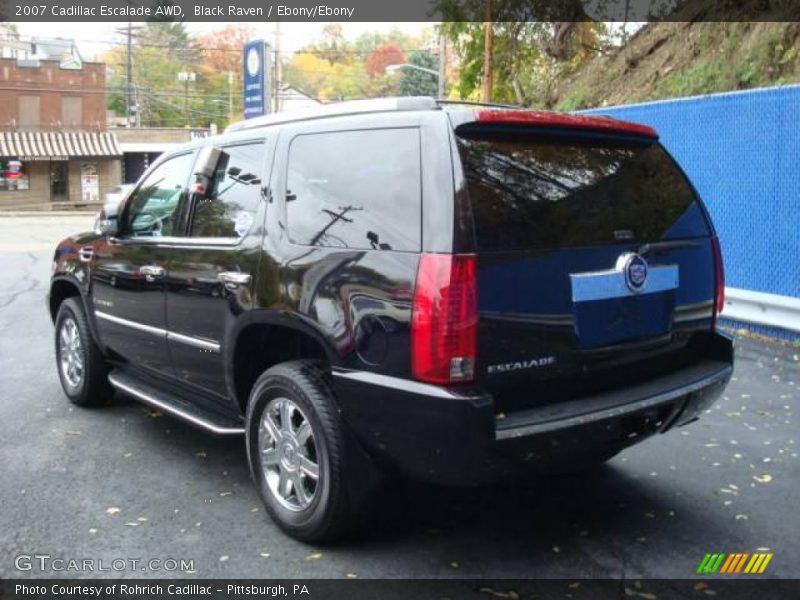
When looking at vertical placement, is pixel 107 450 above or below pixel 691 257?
below

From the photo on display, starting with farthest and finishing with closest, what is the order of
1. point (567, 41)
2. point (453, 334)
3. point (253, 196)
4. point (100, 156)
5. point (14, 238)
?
point (100, 156) < point (14, 238) < point (567, 41) < point (253, 196) < point (453, 334)

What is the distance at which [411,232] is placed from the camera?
3.17 m

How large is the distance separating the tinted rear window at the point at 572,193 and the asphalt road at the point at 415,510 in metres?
1.35

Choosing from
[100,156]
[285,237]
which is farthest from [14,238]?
[100,156]

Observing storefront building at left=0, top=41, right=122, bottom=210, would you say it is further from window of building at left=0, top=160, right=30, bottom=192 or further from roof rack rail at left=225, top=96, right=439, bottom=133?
roof rack rail at left=225, top=96, right=439, bottom=133

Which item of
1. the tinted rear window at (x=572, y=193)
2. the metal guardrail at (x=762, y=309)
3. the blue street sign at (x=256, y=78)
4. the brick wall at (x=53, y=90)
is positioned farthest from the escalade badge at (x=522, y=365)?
the brick wall at (x=53, y=90)

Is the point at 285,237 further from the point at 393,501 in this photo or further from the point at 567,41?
the point at 567,41

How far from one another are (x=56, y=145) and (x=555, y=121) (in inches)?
1853

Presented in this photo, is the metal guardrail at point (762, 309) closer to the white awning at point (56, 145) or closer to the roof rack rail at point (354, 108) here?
the roof rack rail at point (354, 108)

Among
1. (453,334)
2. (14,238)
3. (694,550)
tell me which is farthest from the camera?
(14,238)

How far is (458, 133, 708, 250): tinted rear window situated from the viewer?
3.20 meters

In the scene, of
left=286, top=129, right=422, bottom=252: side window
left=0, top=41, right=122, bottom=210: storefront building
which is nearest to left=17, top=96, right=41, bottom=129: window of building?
left=0, top=41, right=122, bottom=210: storefront building

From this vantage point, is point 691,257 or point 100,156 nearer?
point 691,257

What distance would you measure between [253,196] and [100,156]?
151 ft
